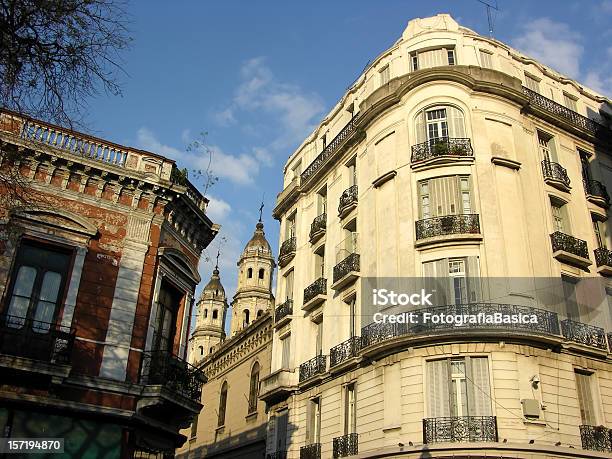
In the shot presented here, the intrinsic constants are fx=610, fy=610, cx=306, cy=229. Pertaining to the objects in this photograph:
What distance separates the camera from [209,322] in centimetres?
7250

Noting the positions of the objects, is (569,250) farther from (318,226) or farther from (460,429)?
(318,226)

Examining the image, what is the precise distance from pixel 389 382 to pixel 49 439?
35.8ft

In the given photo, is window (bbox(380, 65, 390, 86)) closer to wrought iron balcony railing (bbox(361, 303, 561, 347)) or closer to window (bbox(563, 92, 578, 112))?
window (bbox(563, 92, 578, 112))

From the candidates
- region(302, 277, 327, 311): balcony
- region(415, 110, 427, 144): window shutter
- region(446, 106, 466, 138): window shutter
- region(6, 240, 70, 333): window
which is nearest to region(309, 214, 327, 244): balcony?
region(302, 277, 327, 311): balcony

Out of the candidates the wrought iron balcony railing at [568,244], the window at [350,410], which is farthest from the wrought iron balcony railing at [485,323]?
the window at [350,410]

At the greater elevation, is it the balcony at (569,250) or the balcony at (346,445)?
the balcony at (569,250)

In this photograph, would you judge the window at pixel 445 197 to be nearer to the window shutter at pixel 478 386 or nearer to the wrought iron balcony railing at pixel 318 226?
the window shutter at pixel 478 386

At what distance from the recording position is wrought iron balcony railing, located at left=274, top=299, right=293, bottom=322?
30322mm

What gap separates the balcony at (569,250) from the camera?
23.0m

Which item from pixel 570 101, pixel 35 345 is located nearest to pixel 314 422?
pixel 35 345

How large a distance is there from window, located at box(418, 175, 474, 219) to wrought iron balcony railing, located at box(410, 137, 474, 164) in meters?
0.91

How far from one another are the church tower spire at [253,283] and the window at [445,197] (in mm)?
40551

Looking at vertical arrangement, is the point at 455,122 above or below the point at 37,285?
above

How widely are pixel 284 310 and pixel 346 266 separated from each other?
633cm
